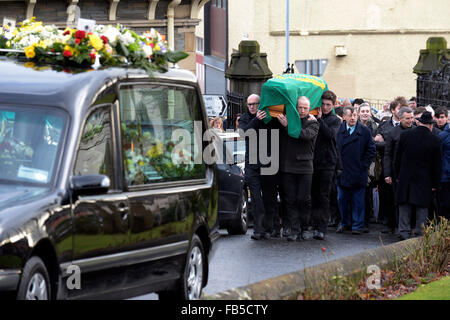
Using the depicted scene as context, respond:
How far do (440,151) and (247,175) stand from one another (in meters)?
2.72

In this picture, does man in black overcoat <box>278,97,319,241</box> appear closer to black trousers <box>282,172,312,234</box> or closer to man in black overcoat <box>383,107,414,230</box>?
black trousers <box>282,172,312,234</box>

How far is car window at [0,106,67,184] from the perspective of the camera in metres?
7.71

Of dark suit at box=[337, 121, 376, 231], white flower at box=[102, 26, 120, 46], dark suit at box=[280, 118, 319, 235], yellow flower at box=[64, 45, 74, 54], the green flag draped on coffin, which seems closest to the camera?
yellow flower at box=[64, 45, 74, 54]

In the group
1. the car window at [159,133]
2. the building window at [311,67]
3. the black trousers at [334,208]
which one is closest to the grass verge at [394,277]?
the car window at [159,133]

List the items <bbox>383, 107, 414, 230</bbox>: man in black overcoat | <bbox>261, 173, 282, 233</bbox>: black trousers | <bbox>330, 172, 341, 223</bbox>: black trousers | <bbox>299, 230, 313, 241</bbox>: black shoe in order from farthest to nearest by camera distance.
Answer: <bbox>330, 172, 341, 223</bbox>: black trousers, <bbox>383, 107, 414, 230</bbox>: man in black overcoat, <bbox>299, 230, 313, 241</bbox>: black shoe, <bbox>261, 173, 282, 233</bbox>: black trousers

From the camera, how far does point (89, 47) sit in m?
9.04

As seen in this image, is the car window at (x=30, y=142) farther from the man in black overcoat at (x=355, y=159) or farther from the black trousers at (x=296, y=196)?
the man in black overcoat at (x=355, y=159)

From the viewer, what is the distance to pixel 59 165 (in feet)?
25.2

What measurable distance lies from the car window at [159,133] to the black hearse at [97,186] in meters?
0.01

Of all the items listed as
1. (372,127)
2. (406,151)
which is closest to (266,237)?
(406,151)

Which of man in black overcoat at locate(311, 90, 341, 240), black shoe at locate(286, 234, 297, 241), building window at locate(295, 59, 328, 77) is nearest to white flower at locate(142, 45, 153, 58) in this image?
black shoe at locate(286, 234, 297, 241)

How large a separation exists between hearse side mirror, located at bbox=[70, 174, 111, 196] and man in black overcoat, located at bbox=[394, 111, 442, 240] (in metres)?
9.18

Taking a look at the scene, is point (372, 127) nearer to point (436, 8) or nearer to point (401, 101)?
point (401, 101)

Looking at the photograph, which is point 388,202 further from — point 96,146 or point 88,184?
point 88,184
